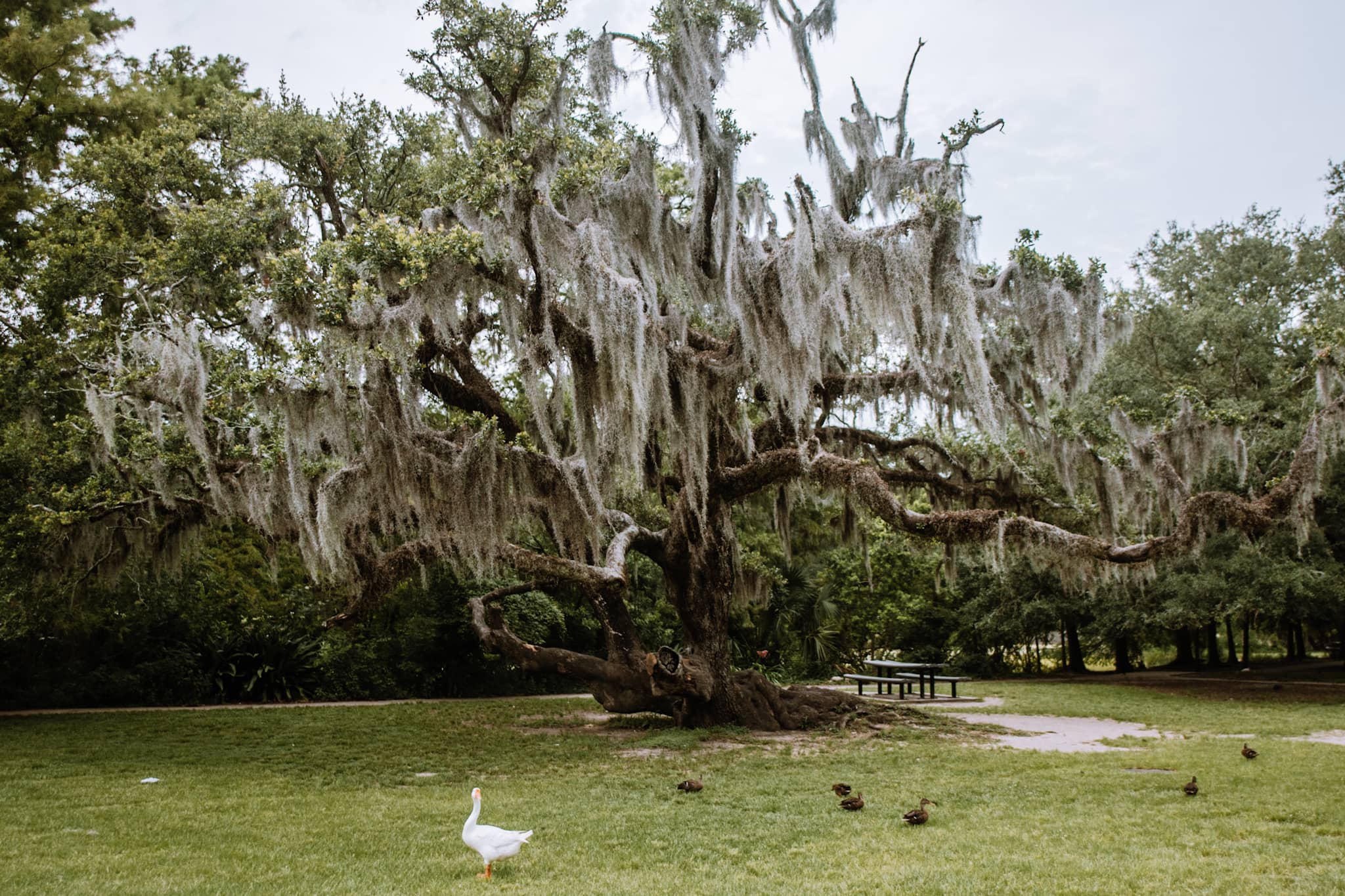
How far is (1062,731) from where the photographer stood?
996cm

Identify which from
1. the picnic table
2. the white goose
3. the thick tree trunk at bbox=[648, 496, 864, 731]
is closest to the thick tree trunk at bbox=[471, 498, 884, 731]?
the thick tree trunk at bbox=[648, 496, 864, 731]

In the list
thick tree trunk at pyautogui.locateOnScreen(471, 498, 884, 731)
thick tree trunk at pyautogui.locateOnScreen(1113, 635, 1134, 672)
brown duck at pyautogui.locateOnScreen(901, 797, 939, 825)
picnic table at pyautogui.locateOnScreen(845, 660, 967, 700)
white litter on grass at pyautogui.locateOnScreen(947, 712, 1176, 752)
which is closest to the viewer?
brown duck at pyautogui.locateOnScreen(901, 797, 939, 825)

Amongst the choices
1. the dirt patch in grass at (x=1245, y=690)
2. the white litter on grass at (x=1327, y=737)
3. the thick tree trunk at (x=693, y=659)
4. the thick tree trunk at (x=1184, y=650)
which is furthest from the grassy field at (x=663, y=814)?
the thick tree trunk at (x=1184, y=650)

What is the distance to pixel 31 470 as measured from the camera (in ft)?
30.1

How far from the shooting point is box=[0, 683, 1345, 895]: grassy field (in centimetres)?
425

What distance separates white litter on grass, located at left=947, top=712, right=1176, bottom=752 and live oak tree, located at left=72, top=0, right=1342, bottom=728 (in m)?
1.77

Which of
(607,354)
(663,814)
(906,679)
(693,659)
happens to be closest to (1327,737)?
(906,679)

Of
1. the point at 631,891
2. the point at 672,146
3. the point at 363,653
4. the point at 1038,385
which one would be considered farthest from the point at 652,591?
the point at 631,891

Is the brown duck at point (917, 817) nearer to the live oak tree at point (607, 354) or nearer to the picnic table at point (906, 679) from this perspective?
the live oak tree at point (607, 354)

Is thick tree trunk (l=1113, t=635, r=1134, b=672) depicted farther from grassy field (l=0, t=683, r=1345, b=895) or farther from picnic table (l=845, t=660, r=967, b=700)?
grassy field (l=0, t=683, r=1345, b=895)

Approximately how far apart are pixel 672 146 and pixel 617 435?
9.86 ft

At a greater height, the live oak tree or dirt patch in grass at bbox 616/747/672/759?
the live oak tree

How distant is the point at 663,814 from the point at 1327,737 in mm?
7299

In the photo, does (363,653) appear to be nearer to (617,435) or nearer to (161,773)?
(161,773)
